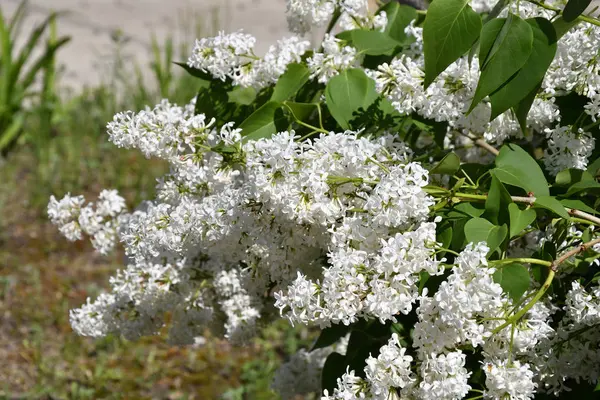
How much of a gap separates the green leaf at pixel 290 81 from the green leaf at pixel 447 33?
0.40m

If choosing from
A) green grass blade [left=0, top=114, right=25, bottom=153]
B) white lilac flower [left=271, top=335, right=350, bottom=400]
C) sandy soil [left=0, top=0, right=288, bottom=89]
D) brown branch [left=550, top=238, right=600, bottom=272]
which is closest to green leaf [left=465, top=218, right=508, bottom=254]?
brown branch [left=550, top=238, right=600, bottom=272]

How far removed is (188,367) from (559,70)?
7.64 feet

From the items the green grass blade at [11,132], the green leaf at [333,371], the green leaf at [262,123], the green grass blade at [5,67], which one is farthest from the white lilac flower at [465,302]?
the green grass blade at [5,67]

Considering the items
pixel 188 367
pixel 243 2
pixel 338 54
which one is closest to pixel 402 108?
pixel 338 54

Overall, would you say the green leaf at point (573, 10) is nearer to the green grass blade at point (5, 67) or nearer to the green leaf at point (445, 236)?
the green leaf at point (445, 236)

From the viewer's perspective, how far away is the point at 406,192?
3.73 ft

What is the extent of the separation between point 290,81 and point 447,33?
446mm

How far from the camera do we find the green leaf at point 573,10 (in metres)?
1.18

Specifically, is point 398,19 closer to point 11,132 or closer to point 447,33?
point 447,33

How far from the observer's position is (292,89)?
60.7 inches

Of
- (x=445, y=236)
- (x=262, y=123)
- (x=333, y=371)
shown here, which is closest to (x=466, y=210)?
(x=445, y=236)

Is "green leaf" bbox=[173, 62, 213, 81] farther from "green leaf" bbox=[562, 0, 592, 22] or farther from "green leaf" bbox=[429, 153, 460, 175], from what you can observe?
"green leaf" bbox=[562, 0, 592, 22]

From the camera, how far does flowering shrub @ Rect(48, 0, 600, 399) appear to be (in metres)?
1.14

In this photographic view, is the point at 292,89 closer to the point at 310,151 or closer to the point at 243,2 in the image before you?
the point at 310,151
